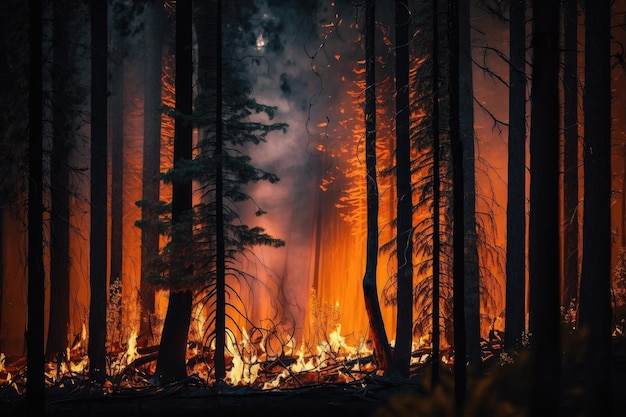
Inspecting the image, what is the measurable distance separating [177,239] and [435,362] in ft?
20.7

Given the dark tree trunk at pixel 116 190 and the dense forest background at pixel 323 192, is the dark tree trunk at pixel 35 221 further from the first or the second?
the dark tree trunk at pixel 116 190

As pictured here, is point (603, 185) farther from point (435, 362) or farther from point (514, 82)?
point (514, 82)

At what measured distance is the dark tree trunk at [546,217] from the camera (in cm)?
703

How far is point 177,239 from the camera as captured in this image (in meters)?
14.0

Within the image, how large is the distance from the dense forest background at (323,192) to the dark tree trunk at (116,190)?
0.10m

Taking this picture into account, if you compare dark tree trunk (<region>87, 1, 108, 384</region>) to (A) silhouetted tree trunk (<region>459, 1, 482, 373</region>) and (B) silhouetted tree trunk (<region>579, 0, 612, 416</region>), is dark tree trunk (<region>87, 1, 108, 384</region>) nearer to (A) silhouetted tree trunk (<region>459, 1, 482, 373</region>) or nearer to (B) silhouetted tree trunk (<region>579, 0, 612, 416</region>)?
(A) silhouetted tree trunk (<region>459, 1, 482, 373</region>)

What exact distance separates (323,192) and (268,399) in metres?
14.2

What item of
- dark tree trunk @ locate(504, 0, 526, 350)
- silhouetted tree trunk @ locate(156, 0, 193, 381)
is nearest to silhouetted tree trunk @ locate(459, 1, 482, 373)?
dark tree trunk @ locate(504, 0, 526, 350)

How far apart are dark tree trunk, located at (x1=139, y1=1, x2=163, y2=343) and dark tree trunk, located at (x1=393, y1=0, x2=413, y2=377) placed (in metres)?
8.81

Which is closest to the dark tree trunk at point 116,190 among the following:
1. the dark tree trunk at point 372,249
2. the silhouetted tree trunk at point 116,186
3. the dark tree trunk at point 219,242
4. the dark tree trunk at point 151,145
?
the silhouetted tree trunk at point 116,186

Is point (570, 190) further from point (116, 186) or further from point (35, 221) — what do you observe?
point (35, 221)

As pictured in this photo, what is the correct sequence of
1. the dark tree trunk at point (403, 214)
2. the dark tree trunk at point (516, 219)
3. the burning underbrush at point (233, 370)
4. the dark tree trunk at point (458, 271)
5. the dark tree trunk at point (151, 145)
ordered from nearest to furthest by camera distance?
the dark tree trunk at point (458, 271), the burning underbrush at point (233, 370), the dark tree trunk at point (403, 214), the dark tree trunk at point (516, 219), the dark tree trunk at point (151, 145)

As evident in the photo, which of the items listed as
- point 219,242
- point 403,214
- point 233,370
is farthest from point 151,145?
point 403,214

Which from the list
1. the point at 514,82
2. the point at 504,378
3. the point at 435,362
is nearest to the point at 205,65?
the point at 514,82
